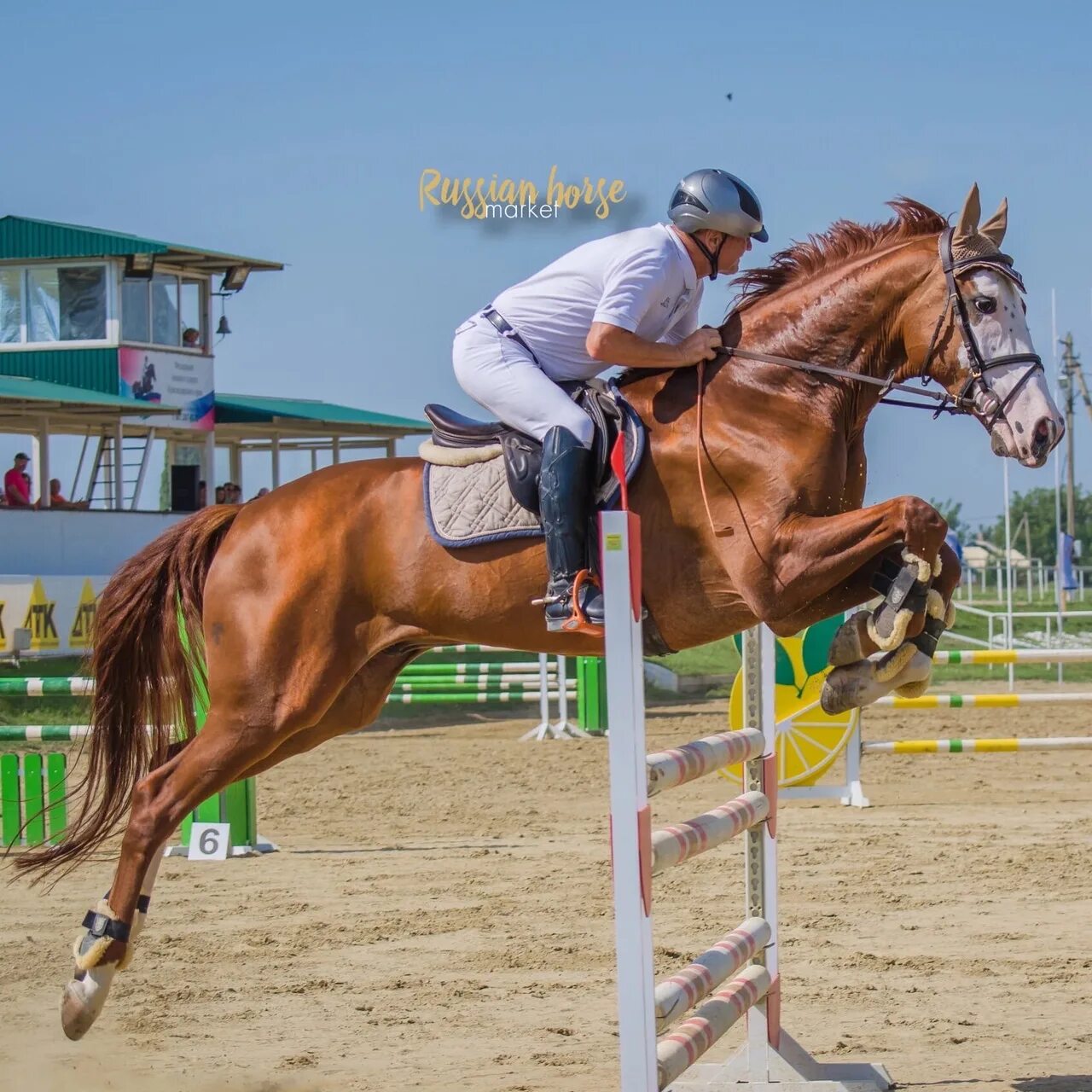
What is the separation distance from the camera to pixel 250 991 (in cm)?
525

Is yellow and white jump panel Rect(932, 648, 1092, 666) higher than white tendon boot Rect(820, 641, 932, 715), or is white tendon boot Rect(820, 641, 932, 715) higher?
white tendon boot Rect(820, 641, 932, 715)

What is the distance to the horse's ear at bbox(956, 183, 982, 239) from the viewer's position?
13.5 feet

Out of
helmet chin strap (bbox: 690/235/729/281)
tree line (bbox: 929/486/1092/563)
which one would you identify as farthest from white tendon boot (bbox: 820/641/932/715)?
tree line (bbox: 929/486/1092/563)

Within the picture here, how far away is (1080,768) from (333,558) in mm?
8182

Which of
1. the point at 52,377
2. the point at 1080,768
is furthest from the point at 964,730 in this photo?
the point at 52,377

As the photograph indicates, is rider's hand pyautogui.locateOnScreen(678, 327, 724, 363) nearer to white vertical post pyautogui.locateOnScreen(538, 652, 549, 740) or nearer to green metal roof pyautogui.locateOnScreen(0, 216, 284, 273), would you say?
white vertical post pyautogui.locateOnScreen(538, 652, 549, 740)

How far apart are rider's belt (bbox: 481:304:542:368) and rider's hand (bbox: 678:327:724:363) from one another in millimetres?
448

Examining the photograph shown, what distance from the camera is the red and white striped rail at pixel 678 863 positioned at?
3006mm

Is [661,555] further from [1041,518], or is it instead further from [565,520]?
[1041,518]

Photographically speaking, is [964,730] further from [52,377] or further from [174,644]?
[52,377]

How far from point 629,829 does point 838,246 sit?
215cm

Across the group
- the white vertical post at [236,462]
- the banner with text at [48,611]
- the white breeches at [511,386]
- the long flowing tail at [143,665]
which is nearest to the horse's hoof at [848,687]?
the white breeches at [511,386]

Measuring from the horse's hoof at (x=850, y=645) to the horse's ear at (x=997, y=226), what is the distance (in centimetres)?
110

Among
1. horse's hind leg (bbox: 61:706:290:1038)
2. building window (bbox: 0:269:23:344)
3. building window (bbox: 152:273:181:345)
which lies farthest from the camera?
building window (bbox: 152:273:181:345)
